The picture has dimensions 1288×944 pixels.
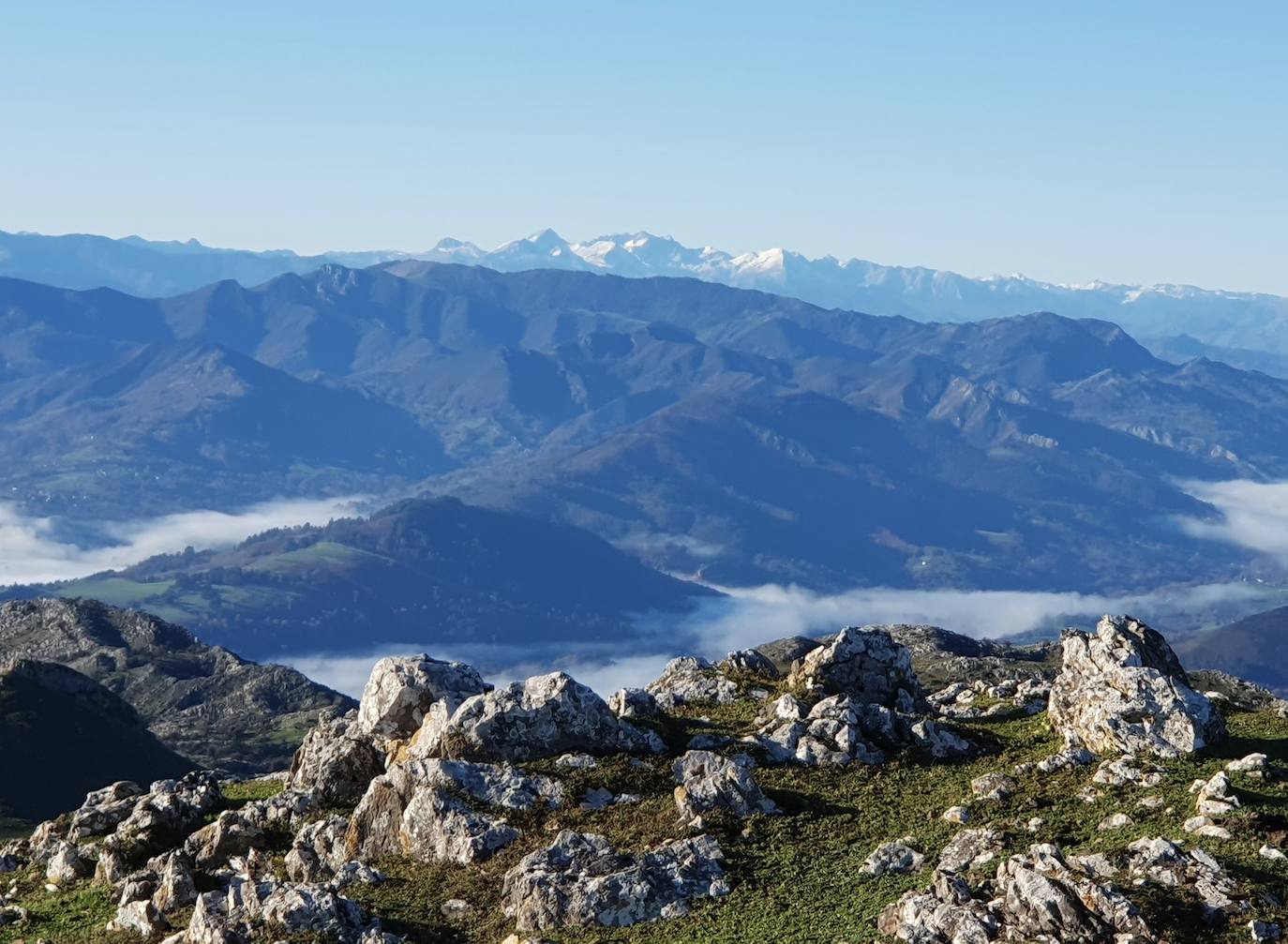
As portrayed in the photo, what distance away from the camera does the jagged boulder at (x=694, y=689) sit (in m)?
71.1

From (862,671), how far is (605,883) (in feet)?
93.4

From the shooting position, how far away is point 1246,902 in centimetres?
3934

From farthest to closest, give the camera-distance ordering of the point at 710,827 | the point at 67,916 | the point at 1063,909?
the point at 67,916
the point at 710,827
the point at 1063,909

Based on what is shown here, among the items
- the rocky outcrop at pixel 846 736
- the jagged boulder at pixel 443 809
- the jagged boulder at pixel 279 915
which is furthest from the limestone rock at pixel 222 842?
the rocky outcrop at pixel 846 736

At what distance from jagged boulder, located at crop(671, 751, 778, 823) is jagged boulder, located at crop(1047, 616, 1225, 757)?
12974 mm

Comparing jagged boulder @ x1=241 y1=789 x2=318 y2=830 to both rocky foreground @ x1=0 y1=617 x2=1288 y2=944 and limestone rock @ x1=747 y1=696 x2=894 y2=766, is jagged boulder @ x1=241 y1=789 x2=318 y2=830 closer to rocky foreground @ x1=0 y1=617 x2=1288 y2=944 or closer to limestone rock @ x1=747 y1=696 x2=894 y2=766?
rocky foreground @ x1=0 y1=617 x2=1288 y2=944

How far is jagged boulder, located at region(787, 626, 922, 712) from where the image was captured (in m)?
68.1

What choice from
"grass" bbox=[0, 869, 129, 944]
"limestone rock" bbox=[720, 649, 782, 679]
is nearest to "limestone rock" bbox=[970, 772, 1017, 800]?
"limestone rock" bbox=[720, 649, 782, 679]

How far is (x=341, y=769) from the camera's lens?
57719 millimetres

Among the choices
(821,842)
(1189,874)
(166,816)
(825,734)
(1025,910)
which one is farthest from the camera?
(166,816)

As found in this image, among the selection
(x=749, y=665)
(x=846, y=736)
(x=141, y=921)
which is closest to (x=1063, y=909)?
(x=846, y=736)

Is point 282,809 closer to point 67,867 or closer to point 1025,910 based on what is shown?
point 67,867

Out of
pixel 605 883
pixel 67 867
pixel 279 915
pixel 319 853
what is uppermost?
pixel 605 883

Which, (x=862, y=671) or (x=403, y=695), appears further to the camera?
(x=862, y=671)
